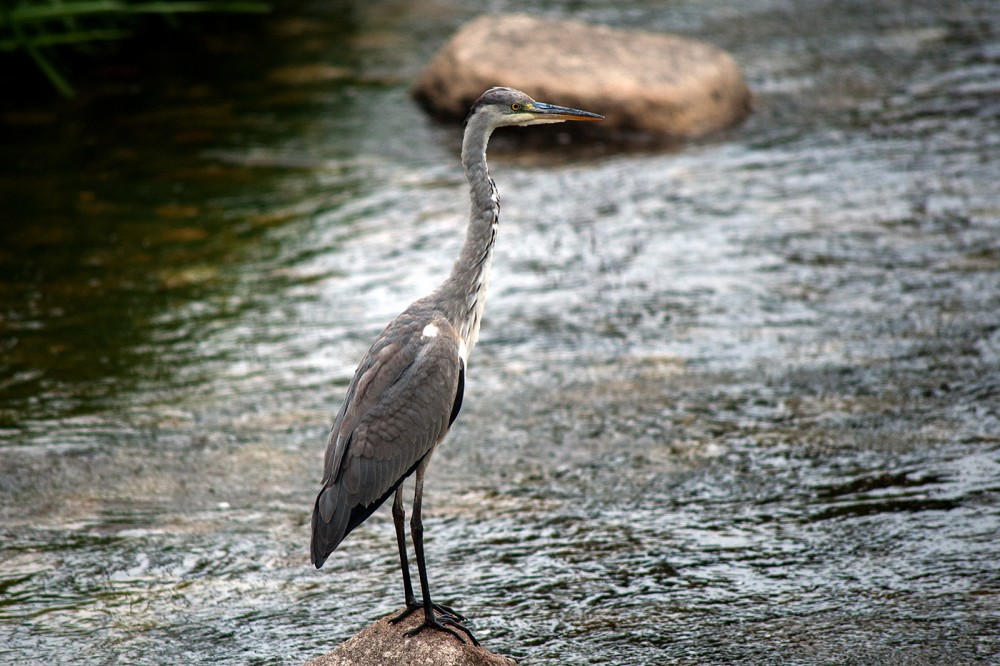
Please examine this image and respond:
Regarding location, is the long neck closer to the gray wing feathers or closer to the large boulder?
the gray wing feathers

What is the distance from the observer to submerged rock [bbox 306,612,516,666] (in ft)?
15.0

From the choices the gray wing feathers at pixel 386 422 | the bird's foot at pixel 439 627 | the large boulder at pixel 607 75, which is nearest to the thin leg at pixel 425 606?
the bird's foot at pixel 439 627

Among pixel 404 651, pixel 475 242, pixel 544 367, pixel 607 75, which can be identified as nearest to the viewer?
pixel 404 651

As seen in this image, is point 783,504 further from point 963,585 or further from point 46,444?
point 46,444

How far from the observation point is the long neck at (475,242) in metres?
5.01

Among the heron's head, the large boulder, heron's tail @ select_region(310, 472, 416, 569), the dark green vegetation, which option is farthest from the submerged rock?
the dark green vegetation

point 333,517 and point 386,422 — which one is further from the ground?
point 386,422

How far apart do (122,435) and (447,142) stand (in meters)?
5.47

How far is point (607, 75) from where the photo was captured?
448 inches

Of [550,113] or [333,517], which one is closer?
[333,517]

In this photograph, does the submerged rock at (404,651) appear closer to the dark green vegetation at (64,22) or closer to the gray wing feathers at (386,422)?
the gray wing feathers at (386,422)

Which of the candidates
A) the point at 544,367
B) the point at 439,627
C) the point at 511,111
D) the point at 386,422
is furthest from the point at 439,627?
the point at 544,367

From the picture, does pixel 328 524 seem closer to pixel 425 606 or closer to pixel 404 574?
pixel 404 574

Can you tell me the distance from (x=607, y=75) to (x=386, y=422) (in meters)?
7.29
